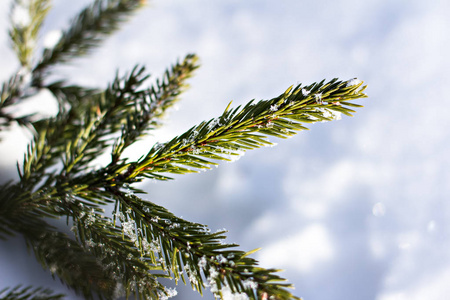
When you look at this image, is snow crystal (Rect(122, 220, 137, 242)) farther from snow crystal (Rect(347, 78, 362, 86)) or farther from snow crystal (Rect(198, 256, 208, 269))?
snow crystal (Rect(347, 78, 362, 86))

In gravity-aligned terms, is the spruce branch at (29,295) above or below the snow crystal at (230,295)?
above

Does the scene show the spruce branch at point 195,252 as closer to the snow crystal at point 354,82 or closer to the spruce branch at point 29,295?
the spruce branch at point 29,295

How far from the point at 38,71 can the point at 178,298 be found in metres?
2.06

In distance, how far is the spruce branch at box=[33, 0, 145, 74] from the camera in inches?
23.0

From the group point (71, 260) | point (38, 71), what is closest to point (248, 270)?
point (71, 260)

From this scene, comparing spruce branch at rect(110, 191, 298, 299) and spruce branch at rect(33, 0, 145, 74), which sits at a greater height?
spruce branch at rect(33, 0, 145, 74)

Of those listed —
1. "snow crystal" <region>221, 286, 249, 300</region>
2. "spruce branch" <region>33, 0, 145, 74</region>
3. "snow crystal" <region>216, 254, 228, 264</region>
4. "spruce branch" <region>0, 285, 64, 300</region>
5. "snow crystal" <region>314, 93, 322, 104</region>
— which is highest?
"spruce branch" <region>33, 0, 145, 74</region>

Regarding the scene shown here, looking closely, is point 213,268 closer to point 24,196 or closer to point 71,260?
point 71,260

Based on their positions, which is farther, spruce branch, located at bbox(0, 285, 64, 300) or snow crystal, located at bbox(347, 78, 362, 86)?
snow crystal, located at bbox(347, 78, 362, 86)

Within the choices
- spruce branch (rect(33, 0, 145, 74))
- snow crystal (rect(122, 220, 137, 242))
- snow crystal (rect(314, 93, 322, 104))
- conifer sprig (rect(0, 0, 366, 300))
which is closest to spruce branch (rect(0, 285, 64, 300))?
conifer sprig (rect(0, 0, 366, 300))

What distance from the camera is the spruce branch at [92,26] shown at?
59 cm

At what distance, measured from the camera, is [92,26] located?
0.59 m

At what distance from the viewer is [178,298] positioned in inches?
85.7

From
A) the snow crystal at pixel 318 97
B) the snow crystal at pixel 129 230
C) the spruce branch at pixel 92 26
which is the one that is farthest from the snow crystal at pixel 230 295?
the spruce branch at pixel 92 26
